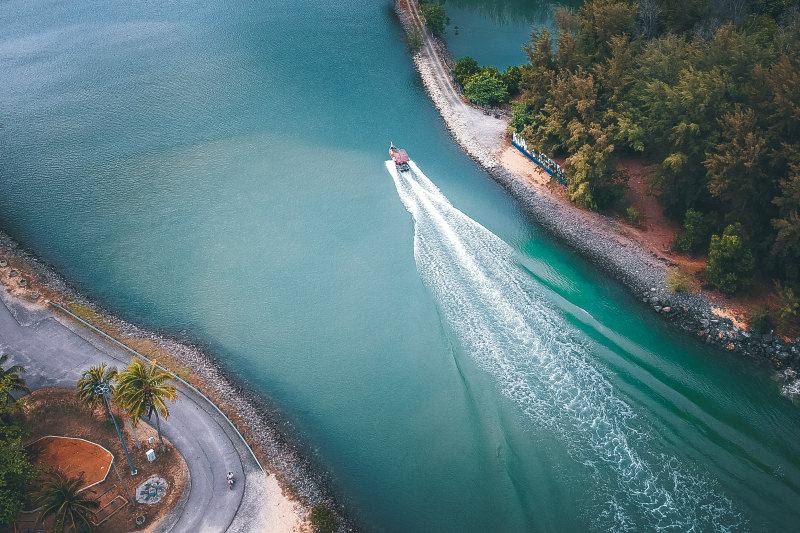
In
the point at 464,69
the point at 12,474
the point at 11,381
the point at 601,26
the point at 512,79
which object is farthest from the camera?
the point at 464,69

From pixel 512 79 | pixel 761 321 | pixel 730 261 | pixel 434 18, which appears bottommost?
pixel 761 321

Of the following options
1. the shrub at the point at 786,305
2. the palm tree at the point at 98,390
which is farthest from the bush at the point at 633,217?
the palm tree at the point at 98,390

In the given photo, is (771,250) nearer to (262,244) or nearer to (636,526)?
(636,526)

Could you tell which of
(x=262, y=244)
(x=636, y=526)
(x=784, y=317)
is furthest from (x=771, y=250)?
(x=262, y=244)

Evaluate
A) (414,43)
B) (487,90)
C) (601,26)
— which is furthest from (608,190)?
(414,43)

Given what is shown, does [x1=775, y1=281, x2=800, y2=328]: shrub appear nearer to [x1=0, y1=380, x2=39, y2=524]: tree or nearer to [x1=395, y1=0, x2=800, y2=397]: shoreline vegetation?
[x1=395, y1=0, x2=800, y2=397]: shoreline vegetation

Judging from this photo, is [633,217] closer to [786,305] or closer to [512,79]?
[786,305]
